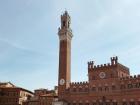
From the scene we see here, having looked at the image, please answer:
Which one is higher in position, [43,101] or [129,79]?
[129,79]

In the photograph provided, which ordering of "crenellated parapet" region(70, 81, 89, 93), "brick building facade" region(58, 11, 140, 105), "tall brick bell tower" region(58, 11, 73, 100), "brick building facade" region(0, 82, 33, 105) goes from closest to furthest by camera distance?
→ "brick building facade" region(58, 11, 140, 105), "crenellated parapet" region(70, 81, 89, 93), "tall brick bell tower" region(58, 11, 73, 100), "brick building facade" region(0, 82, 33, 105)

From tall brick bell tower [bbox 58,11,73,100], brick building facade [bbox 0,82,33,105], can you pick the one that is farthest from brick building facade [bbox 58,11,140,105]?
brick building facade [bbox 0,82,33,105]

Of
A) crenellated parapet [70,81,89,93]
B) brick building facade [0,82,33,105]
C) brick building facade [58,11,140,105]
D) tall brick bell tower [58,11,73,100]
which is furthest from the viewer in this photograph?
brick building facade [0,82,33,105]

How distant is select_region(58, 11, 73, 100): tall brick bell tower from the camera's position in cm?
5794

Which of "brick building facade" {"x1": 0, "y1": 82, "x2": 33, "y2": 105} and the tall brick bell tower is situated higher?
the tall brick bell tower

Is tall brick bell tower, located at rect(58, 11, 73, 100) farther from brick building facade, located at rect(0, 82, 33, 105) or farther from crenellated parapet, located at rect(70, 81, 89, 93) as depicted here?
brick building facade, located at rect(0, 82, 33, 105)

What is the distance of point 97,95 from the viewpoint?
5309cm

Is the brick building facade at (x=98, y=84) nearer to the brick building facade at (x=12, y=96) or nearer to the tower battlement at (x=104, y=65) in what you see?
the tower battlement at (x=104, y=65)

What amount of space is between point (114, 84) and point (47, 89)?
33780 millimetres

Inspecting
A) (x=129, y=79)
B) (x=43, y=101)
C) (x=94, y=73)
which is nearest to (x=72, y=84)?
(x=94, y=73)

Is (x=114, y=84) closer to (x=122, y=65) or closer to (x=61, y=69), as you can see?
(x=122, y=65)

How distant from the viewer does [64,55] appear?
5966 cm

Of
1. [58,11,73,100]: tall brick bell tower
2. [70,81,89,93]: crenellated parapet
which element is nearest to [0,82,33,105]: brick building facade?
[58,11,73,100]: tall brick bell tower

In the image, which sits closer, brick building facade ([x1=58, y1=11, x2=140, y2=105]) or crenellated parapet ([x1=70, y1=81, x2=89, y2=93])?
brick building facade ([x1=58, y1=11, x2=140, y2=105])
